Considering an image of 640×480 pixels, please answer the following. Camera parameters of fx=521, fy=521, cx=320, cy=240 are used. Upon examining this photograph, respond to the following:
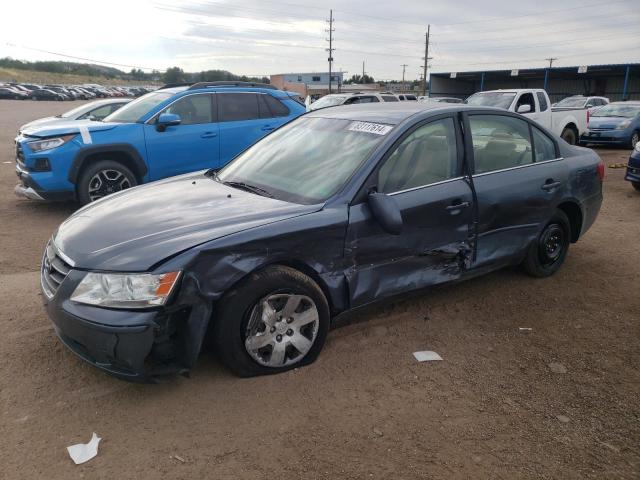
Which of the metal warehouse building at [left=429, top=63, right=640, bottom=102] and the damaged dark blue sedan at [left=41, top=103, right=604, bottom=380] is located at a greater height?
the metal warehouse building at [left=429, top=63, right=640, bottom=102]

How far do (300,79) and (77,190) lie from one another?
8466 cm

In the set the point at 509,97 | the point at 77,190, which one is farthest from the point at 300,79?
the point at 77,190

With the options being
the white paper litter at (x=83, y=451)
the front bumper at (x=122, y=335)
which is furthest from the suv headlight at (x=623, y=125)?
the white paper litter at (x=83, y=451)

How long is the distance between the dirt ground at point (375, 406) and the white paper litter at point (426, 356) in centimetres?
6

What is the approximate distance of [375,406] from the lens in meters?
2.98

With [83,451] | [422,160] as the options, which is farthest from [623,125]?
[83,451]

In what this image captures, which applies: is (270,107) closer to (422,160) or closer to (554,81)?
(422,160)

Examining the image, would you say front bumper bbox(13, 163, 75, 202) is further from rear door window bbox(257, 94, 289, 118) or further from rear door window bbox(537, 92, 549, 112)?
rear door window bbox(537, 92, 549, 112)

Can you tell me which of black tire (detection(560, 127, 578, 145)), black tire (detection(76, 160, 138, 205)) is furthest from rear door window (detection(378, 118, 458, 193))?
black tire (detection(560, 127, 578, 145))

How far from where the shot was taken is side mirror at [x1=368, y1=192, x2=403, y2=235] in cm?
325

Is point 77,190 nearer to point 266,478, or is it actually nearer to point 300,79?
point 266,478

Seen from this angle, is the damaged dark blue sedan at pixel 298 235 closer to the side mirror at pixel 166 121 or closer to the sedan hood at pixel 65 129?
the side mirror at pixel 166 121

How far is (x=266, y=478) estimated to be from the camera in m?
2.43

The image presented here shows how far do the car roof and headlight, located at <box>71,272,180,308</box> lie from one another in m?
1.98
